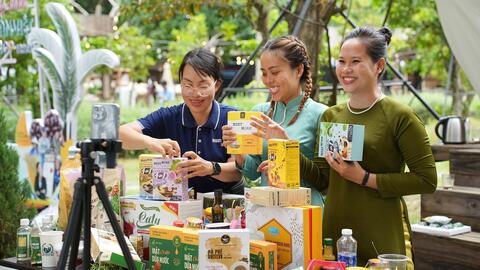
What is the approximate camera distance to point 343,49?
2.55 meters

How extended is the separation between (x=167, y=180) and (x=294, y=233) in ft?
2.12

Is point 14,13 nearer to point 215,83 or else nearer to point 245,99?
point 245,99

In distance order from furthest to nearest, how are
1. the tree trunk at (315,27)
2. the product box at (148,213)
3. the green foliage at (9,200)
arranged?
the tree trunk at (315,27)
the green foliage at (9,200)
the product box at (148,213)

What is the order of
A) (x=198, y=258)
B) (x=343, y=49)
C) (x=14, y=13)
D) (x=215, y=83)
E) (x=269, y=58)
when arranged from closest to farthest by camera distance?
(x=198, y=258)
(x=343, y=49)
(x=269, y=58)
(x=215, y=83)
(x=14, y=13)

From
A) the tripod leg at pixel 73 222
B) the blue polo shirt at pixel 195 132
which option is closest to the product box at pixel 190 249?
the tripod leg at pixel 73 222

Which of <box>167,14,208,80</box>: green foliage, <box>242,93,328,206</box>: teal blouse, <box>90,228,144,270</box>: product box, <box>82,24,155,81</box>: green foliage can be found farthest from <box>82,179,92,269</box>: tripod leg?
<box>167,14,208,80</box>: green foliage

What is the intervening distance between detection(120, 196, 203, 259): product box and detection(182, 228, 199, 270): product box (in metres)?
0.26

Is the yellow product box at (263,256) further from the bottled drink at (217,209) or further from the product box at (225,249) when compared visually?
the bottled drink at (217,209)

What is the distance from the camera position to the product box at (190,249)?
2309mm

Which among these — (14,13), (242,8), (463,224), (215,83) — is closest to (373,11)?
(242,8)

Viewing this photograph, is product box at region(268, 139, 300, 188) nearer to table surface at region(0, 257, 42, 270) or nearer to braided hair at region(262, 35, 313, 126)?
braided hair at region(262, 35, 313, 126)

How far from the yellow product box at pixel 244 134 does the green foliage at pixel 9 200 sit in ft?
10.5

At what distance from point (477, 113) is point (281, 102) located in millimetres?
9104

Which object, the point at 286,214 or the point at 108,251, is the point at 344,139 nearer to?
the point at 286,214
